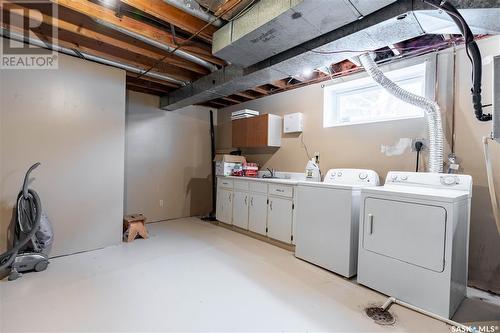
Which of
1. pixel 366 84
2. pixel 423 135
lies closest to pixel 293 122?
pixel 366 84

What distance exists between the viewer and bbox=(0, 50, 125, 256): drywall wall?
270cm

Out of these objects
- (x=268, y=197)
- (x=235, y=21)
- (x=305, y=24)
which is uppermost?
(x=235, y=21)

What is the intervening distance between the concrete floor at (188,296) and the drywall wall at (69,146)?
1.47ft

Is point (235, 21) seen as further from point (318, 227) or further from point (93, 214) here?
point (93, 214)

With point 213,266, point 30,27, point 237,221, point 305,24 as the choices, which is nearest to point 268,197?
point 237,221

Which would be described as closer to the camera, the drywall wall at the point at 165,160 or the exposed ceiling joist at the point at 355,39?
the exposed ceiling joist at the point at 355,39

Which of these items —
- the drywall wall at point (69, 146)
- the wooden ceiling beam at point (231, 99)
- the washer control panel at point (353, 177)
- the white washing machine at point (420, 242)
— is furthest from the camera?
the wooden ceiling beam at point (231, 99)

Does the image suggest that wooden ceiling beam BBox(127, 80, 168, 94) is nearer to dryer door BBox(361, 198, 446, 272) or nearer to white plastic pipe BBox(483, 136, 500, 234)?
dryer door BBox(361, 198, 446, 272)

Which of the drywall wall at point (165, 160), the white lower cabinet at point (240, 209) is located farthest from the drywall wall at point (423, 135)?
the drywall wall at point (165, 160)

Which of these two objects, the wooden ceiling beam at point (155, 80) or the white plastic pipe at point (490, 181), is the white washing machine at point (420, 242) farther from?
the wooden ceiling beam at point (155, 80)

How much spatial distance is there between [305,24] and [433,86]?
5.94ft

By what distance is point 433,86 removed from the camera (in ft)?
8.81

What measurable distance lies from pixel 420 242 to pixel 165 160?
4.39 meters

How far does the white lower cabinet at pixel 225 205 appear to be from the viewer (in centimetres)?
438
